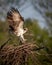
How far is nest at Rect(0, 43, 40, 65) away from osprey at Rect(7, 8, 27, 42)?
45cm

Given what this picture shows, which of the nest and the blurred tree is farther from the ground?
the blurred tree

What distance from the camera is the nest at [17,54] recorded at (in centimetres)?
580

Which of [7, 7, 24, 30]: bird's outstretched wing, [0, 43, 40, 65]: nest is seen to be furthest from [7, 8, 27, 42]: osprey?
[0, 43, 40, 65]: nest

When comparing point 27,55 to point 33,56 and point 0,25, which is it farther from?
point 0,25

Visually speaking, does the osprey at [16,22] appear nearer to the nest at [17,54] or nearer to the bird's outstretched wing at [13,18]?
the bird's outstretched wing at [13,18]

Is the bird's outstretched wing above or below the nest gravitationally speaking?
above

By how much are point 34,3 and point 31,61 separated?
Answer: 9.56m

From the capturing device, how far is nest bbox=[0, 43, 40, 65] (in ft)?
19.0

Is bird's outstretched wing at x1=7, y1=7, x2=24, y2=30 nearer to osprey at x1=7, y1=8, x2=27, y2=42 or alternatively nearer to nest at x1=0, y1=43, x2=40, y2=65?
osprey at x1=7, y1=8, x2=27, y2=42

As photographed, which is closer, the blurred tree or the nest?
the nest

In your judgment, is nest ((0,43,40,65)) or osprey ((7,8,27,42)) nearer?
nest ((0,43,40,65))

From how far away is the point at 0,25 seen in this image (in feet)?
64.7

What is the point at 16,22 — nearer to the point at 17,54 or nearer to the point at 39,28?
the point at 17,54

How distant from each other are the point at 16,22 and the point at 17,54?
0.84m
